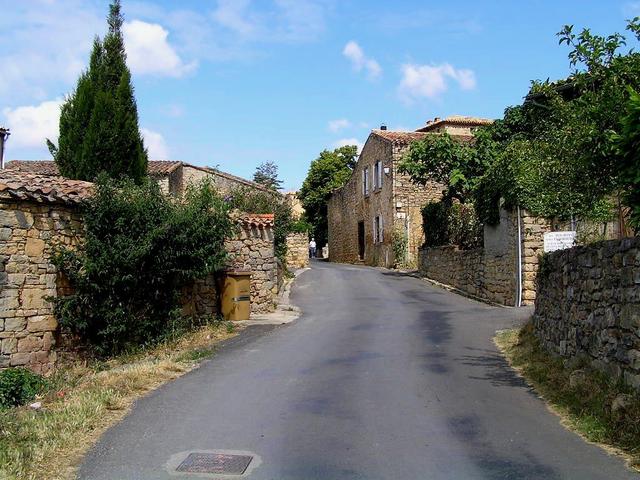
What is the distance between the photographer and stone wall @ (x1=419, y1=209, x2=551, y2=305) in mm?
17609

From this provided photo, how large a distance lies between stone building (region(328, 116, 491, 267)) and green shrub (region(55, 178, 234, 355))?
1710cm

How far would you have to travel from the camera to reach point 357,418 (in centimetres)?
704

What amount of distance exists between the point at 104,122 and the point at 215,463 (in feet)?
52.6

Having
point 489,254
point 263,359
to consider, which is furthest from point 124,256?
point 489,254

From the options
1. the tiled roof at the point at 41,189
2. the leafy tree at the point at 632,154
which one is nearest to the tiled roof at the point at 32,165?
the tiled roof at the point at 41,189

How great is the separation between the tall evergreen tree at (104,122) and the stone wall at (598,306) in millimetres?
13649

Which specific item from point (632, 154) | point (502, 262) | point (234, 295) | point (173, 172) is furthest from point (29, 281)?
point (173, 172)

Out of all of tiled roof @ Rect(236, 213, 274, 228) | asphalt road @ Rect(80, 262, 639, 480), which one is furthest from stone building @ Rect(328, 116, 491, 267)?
asphalt road @ Rect(80, 262, 639, 480)

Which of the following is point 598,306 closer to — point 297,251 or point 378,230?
point 297,251

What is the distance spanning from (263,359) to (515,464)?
5.94 meters

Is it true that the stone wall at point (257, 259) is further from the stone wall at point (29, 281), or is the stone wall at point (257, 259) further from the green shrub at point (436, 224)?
the green shrub at point (436, 224)

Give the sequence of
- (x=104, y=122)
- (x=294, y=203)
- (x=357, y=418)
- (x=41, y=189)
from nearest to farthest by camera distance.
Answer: (x=357, y=418) < (x=41, y=189) < (x=104, y=122) < (x=294, y=203)

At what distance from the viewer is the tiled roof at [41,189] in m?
11.3

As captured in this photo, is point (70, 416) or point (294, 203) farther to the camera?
point (294, 203)
